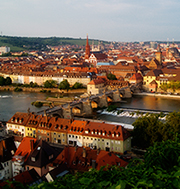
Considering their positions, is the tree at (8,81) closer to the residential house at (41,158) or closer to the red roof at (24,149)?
the red roof at (24,149)

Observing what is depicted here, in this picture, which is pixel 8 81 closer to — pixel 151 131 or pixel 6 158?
pixel 151 131

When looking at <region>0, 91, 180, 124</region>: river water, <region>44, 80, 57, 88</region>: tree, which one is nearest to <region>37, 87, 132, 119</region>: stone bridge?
<region>0, 91, 180, 124</region>: river water

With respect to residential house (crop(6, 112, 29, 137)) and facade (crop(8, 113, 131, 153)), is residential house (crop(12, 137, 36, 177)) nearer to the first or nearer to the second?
facade (crop(8, 113, 131, 153))

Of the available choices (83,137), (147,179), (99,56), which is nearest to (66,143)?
(83,137)

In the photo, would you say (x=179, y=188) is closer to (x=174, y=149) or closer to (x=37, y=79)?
(x=174, y=149)

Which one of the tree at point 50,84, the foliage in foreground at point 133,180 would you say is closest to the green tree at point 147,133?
the foliage in foreground at point 133,180

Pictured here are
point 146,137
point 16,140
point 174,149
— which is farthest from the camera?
point 146,137

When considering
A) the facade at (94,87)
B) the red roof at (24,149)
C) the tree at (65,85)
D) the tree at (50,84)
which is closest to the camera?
the red roof at (24,149)

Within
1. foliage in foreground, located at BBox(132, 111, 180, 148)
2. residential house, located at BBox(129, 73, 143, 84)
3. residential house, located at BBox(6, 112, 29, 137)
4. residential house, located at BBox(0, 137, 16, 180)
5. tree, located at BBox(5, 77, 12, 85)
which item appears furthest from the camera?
tree, located at BBox(5, 77, 12, 85)
